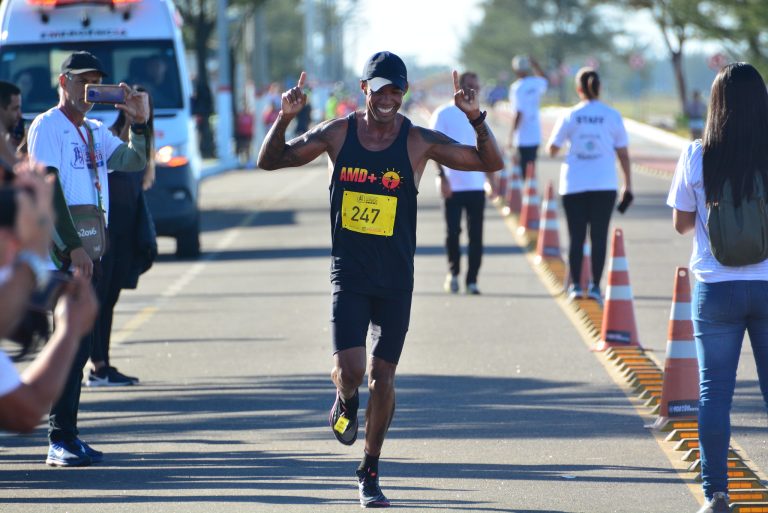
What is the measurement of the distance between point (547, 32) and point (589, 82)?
127233 mm

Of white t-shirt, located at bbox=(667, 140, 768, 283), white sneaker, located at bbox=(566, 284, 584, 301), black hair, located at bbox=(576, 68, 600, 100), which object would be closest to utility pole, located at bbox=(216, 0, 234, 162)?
white sneaker, located at bbox=(566, 284, 584, 301)

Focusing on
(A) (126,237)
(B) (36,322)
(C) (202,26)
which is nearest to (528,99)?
(A) (126,237)

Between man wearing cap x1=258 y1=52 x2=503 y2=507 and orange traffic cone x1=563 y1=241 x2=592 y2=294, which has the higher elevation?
man wearing cap x1=258 y1=52 x2=503 y2=507

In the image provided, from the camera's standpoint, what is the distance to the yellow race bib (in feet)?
22.3

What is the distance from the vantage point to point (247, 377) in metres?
10.5

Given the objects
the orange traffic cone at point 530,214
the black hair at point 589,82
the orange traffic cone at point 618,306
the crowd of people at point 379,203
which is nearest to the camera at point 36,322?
the crowd of people at point 379,203

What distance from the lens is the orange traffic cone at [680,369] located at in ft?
28.3

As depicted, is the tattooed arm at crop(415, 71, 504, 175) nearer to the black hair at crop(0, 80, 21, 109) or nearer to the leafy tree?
the black hair at crop(0, 80, 21, 109)

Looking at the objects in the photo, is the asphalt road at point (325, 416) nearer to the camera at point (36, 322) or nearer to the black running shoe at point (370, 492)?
the black running shoe at point (370, 492)

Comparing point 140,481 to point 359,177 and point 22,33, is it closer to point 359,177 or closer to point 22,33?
point 359,177

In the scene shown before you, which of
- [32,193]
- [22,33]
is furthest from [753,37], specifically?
[32,193]

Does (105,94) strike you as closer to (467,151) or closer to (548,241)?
(467,151)

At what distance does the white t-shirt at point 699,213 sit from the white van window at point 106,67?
10.9 meters

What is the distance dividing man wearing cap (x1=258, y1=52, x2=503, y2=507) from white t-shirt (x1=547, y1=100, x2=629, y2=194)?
6.18 m
